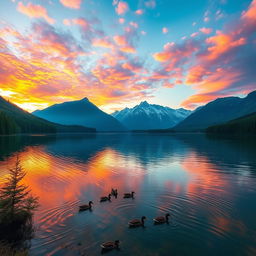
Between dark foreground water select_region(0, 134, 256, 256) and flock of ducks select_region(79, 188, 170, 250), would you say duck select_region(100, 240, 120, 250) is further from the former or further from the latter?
dark foreground water select_region(0, 134, 256, 256)

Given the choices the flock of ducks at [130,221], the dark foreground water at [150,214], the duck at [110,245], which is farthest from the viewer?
the dark foreground water at [150,214]

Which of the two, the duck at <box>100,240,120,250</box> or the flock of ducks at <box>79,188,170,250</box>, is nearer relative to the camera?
the duck at <box>100,240,120,250</box>

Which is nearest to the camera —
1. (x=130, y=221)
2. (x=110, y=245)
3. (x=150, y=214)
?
(x=110, y=245)

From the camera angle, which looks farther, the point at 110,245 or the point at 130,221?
the point at 130,221

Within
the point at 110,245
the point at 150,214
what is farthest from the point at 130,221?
the point at 110,245

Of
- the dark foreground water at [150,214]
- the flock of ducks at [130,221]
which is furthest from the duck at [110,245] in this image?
the dark foreground water at [150,214]

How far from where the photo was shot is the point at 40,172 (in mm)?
45094

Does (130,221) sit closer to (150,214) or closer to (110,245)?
(150,214)

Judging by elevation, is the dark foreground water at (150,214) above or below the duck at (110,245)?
below

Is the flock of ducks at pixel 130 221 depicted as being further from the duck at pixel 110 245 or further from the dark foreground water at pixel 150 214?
the dark foreground water at pixel 150 214

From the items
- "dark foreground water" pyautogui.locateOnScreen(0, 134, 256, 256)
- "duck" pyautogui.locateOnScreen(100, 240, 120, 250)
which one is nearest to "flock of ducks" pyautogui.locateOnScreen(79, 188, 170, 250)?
"duck" pyautogui.locateOnScreen(100, 240, 120, 250)

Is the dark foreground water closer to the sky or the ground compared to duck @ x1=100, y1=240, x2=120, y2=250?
closer to the ground

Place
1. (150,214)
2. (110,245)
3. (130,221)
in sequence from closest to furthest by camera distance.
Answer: (110,245) < (130,221) < (150,214)

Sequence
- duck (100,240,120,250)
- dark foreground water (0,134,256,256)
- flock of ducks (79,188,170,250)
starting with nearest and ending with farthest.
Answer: duck (100,240,120,250) < flock of ducks (79,188,170,250) < dark foreground water (0,134,256,256)
